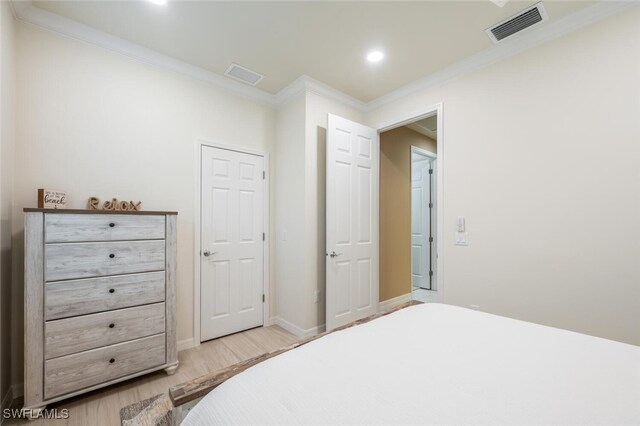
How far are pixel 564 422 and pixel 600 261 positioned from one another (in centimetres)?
175

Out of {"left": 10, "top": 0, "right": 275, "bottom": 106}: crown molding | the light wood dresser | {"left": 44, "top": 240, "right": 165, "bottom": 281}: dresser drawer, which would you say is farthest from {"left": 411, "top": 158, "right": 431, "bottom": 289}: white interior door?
{"left": 44, "top": 240, "right": 165, "bottom": 281}: dresser drawer

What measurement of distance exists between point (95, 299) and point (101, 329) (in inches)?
8.6

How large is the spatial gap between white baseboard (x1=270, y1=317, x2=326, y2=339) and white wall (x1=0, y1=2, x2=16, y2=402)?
84.7 inches

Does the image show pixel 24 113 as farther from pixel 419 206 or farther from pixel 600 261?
pixel 419 206

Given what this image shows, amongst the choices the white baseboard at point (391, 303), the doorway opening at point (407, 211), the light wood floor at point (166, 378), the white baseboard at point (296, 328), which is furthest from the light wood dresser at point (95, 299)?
the doorway opening at point (407, 211)

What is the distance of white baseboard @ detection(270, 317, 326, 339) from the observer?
289 cm

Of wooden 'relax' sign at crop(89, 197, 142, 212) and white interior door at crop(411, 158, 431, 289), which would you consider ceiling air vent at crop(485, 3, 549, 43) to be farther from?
wooden 'relax' sign at crop(89, 197, 142, 212)

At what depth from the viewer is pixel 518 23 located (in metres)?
2.06

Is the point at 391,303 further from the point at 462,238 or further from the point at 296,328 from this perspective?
the point at 462,238

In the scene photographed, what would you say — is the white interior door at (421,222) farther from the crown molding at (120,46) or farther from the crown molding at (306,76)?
the crown molding at (120,46)

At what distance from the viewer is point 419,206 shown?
198 inches

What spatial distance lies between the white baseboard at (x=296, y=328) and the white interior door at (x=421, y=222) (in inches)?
98.4

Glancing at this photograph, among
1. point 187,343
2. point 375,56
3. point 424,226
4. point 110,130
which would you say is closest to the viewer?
point 110,130

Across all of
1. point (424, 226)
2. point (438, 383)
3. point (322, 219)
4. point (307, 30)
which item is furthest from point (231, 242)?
point (424, 226)
